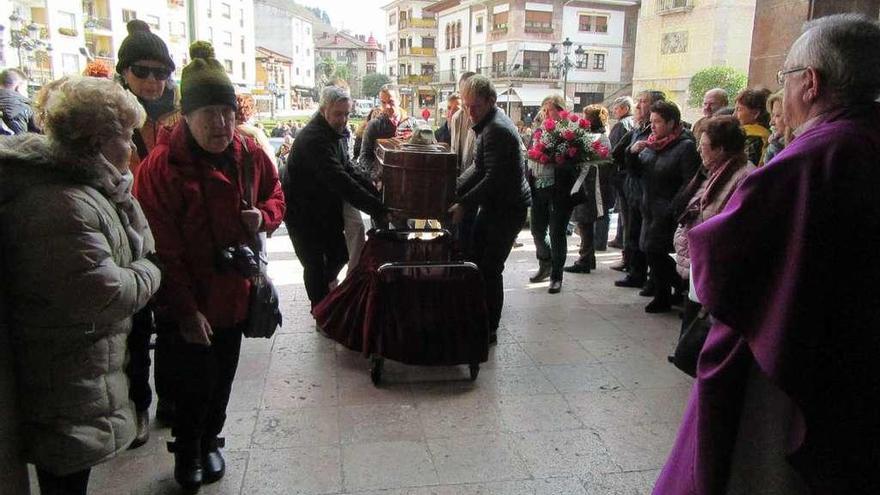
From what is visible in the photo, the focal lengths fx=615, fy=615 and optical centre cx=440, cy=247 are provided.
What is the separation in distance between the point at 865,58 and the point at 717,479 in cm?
118

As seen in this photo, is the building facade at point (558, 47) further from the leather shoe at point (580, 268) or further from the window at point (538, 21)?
the leather shoe at point (580, 268)

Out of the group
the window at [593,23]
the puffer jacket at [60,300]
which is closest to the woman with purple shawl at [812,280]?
the puffer jacket at [60,300]

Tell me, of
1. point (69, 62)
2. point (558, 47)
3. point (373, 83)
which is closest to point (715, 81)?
point (558, 47)

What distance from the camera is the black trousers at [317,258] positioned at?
175 inches

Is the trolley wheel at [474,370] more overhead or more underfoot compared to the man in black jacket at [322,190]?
more underfoot

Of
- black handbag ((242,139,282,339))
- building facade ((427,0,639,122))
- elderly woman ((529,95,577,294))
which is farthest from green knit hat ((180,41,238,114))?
building facade ((427,0,639,122))

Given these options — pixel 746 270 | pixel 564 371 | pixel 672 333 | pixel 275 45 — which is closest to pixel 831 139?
pixel 746 270

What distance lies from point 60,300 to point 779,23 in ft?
21.5

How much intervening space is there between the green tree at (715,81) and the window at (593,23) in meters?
14.1

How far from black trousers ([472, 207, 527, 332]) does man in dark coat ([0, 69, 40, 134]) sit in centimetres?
468

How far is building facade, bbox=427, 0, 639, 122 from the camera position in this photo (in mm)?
41719

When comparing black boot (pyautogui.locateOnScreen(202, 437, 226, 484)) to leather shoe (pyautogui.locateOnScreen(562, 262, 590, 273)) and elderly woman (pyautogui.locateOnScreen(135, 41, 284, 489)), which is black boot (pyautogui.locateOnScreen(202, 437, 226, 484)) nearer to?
elderly woman (pyautogui.locateOnScreen(135, 41, 284, 489))

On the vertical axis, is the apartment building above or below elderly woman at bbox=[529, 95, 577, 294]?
above

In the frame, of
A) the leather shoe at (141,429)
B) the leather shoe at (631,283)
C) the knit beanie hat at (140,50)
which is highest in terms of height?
the knit beanie hat at (140,50)
